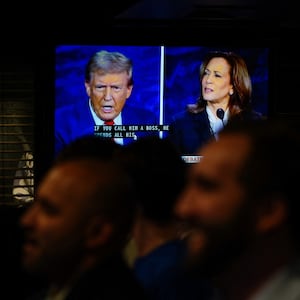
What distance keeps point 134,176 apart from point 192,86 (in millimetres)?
3453

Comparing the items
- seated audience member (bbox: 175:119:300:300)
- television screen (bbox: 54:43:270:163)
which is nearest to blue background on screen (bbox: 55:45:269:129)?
television screen (bbox: 54:43:270:163)

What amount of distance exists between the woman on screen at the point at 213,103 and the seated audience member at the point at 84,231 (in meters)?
3.84

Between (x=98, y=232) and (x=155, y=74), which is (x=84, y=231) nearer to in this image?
(x=98, y=232)

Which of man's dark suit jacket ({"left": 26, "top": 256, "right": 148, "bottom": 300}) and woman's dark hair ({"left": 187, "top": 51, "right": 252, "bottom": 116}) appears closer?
man's dark suit jacket ({"left": 26, "top": 256, "right": 148, "bottom": 300})

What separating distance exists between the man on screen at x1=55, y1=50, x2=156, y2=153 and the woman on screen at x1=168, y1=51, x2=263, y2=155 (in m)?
0.36

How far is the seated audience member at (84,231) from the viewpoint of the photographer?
2.21 metres

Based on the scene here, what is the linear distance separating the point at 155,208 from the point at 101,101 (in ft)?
11.2

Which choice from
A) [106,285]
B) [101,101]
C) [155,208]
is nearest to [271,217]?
[106,285]

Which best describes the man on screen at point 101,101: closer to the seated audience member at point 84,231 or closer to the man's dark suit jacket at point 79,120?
the man's dark suit jacket at point 79,120

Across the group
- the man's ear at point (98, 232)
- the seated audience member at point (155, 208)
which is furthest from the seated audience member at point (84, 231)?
the seated audience member at point (155, 208)

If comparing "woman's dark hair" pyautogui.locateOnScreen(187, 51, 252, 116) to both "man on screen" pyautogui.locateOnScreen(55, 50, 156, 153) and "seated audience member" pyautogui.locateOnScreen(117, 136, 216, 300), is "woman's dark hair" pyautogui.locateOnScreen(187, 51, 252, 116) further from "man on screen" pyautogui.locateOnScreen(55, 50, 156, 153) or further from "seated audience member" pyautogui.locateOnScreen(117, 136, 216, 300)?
"seated audience member" pyautogui.locateOnScreen(117, 136, 216, 300)

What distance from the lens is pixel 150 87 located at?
20.1 feet

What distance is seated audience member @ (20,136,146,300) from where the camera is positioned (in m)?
2.21

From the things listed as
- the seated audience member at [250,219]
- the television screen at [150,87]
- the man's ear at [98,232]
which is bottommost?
the man's ear at [98,232]
